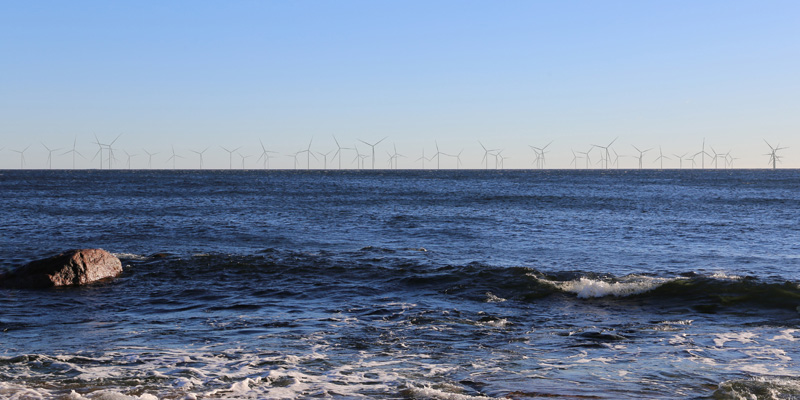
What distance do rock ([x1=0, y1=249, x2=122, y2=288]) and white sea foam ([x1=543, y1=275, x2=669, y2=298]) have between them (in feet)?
42.3

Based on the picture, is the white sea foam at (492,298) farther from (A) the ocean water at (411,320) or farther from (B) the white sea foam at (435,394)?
(B) the white sea foam at (435,394)

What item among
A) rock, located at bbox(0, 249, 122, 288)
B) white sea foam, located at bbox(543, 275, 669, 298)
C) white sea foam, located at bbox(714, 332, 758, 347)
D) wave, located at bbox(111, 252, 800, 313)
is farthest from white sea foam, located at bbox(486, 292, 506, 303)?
rock, located at bbox(0, 249, 122, 288)

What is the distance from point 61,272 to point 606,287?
14.7 m

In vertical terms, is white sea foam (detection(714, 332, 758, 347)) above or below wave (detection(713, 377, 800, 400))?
below

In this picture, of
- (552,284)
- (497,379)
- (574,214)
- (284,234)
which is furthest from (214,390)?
(574,214)

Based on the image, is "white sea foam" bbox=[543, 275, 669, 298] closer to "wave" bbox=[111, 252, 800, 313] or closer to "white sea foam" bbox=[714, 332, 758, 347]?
"wave" bbox=[111, 252, 800, 313]

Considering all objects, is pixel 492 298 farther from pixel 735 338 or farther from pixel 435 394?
pixel 435 394

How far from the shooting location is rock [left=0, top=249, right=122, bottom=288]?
17.8 meters

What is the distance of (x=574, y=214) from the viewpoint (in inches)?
1887

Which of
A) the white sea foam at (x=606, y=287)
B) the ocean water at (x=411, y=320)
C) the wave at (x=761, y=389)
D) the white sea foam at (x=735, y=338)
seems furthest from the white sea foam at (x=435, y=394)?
the white sea foam at (x=606, y=287)

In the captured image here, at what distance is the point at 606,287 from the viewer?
17.5 metres

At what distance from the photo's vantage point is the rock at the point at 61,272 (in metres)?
17.8

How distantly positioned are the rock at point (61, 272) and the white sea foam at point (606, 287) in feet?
42.3

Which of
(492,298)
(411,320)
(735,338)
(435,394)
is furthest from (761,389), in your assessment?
(492,298)
